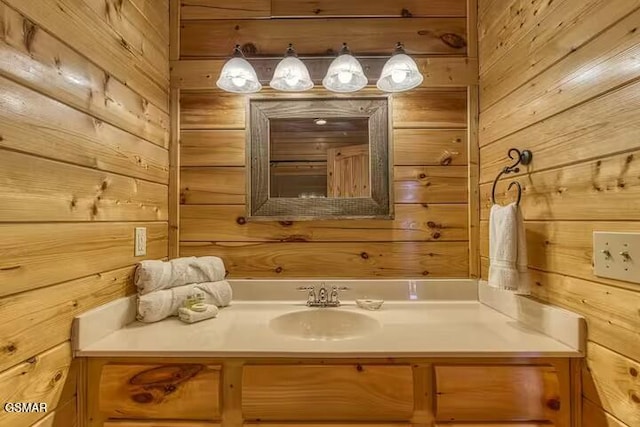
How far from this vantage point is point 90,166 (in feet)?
3.26

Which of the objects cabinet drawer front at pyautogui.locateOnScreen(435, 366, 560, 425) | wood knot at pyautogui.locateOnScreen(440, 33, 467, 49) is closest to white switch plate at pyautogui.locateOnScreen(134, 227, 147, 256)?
cabinet drawer front at pyautogui.locateOnScreen(435, 366, 560, 425)

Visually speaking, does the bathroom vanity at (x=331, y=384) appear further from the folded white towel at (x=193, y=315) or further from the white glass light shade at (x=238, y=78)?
the white glass light shade at (x=238, y=78)

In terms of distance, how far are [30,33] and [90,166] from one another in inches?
13.8

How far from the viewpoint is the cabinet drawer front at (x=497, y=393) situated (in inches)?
36.3

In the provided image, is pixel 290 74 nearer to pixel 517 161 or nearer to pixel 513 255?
pixel 517 161

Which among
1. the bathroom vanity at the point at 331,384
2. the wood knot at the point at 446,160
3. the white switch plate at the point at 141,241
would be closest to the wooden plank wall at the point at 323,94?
the wood knot at the point at 446,160

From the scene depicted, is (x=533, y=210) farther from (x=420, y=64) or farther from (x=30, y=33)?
(x=30, y=33)

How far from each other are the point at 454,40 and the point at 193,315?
1581mm

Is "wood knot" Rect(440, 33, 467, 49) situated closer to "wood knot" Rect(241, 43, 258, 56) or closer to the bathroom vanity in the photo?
"wood knot" Rect(241, 43, 258, 56)

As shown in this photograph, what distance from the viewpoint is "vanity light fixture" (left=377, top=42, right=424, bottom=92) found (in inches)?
53.9

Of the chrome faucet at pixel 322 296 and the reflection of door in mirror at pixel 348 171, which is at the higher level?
the reflection of door in mirror at pixel 348 171

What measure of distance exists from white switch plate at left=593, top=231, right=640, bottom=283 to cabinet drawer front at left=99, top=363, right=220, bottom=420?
3.40 ft

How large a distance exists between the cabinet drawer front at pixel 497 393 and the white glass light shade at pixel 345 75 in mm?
1111

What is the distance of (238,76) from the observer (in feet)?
4.58
